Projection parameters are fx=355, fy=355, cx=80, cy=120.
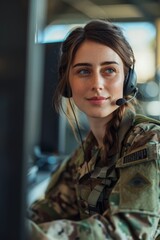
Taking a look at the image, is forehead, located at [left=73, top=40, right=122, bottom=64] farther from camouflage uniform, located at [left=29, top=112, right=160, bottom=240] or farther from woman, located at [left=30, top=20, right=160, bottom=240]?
camouflage uniform, located at [left=29, top=112, right=160, bottom=240]

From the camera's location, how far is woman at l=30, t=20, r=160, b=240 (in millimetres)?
527

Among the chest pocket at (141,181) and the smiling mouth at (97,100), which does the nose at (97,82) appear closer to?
the smiling mouth at (97,100)

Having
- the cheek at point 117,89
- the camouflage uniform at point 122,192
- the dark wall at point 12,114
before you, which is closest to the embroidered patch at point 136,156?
the camouflage uniform at point 122,192

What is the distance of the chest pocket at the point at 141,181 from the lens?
549 mm

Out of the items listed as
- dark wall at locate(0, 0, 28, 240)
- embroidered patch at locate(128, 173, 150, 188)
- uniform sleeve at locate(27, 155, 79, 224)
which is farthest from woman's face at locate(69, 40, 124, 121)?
uniform sleeve at locate(27, 155, 79, 224)

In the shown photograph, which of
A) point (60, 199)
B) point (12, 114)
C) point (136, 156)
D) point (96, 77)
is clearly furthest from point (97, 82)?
point (60, 199)

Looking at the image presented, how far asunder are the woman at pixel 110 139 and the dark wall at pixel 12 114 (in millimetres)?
108

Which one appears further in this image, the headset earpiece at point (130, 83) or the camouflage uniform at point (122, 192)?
the headset earpiece at point (130, 83)

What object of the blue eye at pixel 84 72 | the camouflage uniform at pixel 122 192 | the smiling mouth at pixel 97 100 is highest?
the blue eye at pixel 84 72

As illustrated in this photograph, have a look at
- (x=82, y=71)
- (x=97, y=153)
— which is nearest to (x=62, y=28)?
(x=82, y=71)

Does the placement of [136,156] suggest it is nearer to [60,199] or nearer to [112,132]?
[112,132]

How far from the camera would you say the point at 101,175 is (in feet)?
2.33

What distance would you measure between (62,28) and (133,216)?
1.20 ft

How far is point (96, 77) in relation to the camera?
1.86 feet
